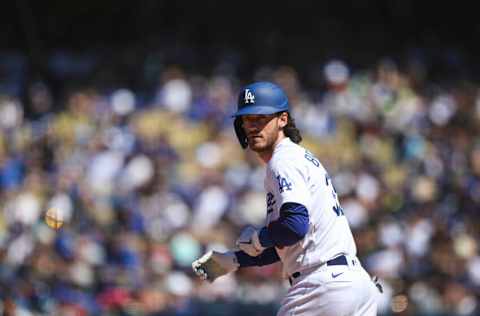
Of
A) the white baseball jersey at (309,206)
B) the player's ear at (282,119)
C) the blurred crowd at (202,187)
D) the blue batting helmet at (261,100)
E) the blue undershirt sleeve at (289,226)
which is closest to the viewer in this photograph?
the blue undershirt sleeve at (289,226)

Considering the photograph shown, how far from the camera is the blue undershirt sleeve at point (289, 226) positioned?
200 inches

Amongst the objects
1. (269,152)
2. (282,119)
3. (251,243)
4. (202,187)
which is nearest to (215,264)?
(251,243)

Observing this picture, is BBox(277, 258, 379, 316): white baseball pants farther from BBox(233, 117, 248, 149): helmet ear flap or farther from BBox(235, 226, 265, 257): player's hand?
BBox(233, 117, 248, 149): helmet ear flap

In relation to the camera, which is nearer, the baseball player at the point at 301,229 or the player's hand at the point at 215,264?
the baseball player at the point at 301,229

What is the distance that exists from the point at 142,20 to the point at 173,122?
386 cm

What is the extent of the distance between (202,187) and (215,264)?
6815 mm

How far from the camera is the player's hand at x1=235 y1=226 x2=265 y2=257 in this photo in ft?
17.2

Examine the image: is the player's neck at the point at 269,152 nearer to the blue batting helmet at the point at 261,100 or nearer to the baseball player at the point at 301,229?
the baseball player at the point at 301,229

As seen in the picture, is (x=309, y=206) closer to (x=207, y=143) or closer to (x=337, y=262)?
(x=337, y=262)

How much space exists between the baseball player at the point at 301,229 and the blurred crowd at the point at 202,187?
4.38 m

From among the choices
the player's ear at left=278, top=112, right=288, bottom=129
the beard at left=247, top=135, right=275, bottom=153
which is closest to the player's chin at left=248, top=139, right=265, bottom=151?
the beard at left=247, top=135, right=275, bottom=153

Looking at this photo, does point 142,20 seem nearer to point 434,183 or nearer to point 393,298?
point 434,183

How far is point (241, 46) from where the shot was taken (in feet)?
53.3

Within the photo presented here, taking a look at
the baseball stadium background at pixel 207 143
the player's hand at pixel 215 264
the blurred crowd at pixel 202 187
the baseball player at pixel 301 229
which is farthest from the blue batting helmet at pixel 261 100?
the blurred crowd at pixel 202 187
